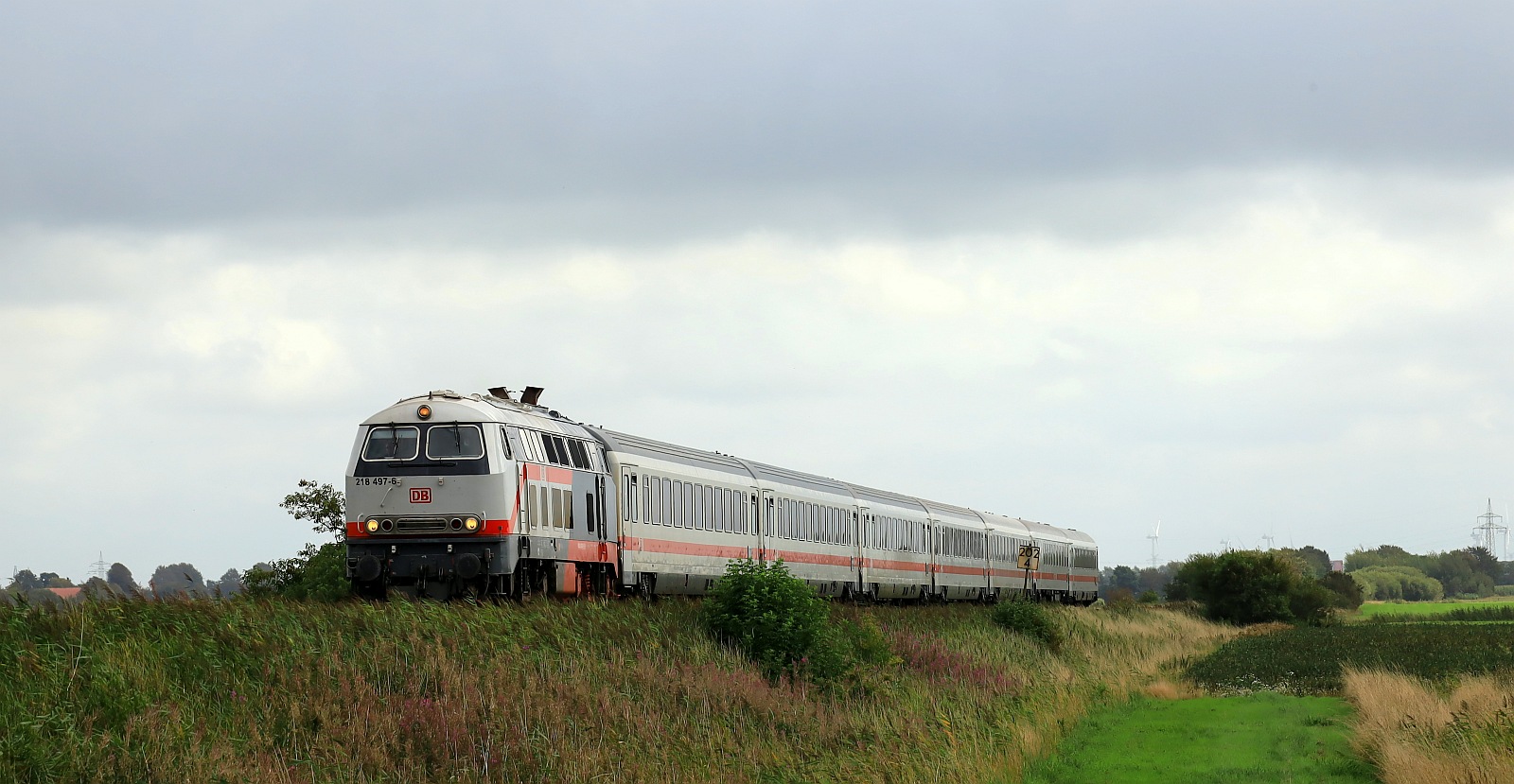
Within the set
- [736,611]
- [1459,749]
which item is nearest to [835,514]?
[736,611]

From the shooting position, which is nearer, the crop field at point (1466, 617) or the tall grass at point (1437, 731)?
the tall grass at point (1437, 731)

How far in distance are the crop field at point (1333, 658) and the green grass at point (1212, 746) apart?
5257 millimetres

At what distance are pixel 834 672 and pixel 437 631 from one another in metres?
Answer: 9.33

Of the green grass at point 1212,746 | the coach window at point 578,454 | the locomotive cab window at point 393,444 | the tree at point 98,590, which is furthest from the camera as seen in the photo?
the coach window at point 578,454

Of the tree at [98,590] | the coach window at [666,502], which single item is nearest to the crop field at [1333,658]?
the coach window at [666,502]

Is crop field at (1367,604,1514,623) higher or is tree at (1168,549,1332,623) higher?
tree at (1168,549,1332,623)

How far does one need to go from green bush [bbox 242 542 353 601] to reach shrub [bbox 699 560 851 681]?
15.8 m

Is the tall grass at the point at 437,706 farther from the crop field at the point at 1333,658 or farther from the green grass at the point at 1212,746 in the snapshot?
the crop field at the point at 1333,658

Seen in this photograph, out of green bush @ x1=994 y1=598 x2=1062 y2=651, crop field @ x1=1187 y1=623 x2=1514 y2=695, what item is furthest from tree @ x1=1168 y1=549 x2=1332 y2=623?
green bush @ x1=994 y1=598 x2=1062 y2=651

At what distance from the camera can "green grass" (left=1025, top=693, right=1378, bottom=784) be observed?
77.0ft

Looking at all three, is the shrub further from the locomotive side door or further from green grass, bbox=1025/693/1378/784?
green grass, bbox=1025/693/1378/784

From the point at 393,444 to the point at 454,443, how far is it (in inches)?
46.5

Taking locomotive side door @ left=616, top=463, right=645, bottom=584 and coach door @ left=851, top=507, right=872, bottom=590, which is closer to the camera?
locomotive side door @ left=616, top=463, right=645, bottom=584

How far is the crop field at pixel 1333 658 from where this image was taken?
4077 cm
